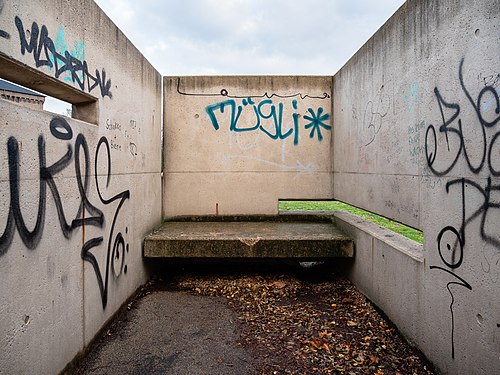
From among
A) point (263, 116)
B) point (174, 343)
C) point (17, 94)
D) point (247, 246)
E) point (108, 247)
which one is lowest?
point (174, 343)

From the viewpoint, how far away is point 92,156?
10.6 ft

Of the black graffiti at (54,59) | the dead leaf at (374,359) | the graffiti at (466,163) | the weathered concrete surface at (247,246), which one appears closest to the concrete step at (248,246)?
the weathered concrete surface at (247,246)

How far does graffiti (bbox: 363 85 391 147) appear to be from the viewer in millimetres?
3941

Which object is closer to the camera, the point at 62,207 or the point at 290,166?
the point at 62,207

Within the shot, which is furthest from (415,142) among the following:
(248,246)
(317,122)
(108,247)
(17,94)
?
(17,94)

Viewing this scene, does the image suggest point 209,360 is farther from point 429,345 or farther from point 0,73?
point 0,73

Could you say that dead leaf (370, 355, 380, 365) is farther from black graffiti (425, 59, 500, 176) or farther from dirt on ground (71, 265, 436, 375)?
black graffiti (425, 59, 500, 176)

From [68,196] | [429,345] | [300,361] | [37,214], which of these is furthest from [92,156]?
[429,345]

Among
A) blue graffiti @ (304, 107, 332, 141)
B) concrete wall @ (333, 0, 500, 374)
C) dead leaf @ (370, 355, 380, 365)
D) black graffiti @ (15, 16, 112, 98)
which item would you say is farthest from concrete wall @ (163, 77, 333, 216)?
dead leaf @ (370, 355, 380, 365)

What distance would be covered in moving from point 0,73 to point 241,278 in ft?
13.4

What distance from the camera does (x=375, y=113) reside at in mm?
4207

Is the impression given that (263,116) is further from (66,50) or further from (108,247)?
(66,50)

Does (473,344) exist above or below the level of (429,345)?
above

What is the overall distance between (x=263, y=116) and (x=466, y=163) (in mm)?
4064
